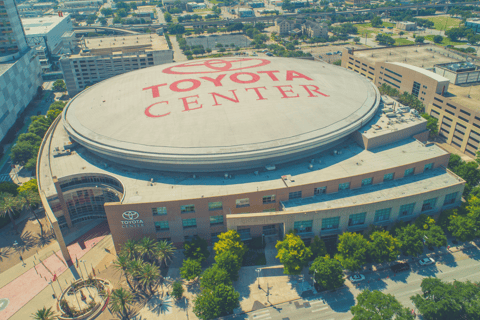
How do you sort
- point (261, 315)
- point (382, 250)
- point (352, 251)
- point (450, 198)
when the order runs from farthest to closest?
point (450, 198) → point (352, 251) → point (382, 250) → point (261, 315)

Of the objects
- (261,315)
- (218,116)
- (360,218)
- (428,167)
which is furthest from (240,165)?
(428,167)

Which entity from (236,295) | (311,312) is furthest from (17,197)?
(311,312)

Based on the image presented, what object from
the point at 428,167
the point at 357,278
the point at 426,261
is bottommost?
the point at 357,278

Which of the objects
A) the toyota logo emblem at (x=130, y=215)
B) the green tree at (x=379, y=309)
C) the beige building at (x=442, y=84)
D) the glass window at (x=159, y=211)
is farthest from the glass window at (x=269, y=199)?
the beige building at (x=442, y=84)

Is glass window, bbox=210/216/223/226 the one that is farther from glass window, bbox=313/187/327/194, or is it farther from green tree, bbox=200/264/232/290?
glass window, bbox=313/187/327/194

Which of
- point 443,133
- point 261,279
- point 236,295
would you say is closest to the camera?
point 236,295

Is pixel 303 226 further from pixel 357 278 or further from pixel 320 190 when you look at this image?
pixel 357 278

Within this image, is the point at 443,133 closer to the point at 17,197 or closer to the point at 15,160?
the point at 17,197
